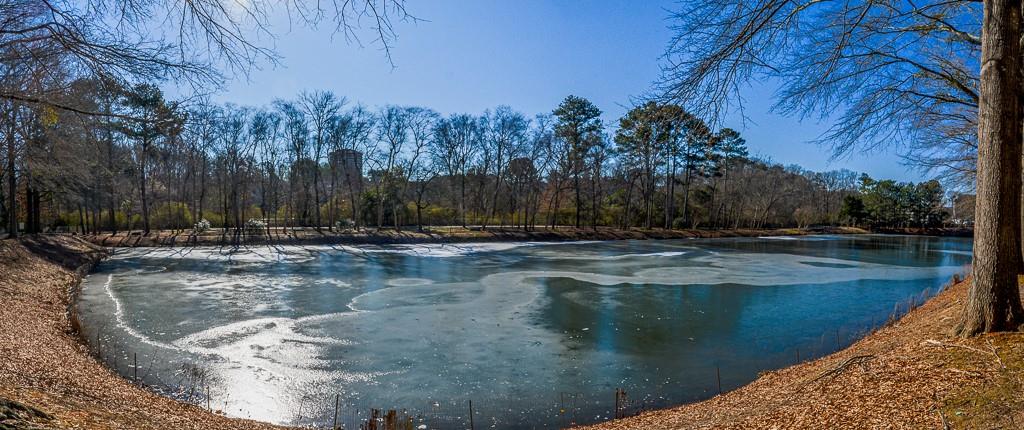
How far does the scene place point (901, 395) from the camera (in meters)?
4.10

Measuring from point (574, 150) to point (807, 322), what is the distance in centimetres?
3452

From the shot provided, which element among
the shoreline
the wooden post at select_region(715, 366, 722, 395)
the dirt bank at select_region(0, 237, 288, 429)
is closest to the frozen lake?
the wooden post at select_region(715, 366, 722, 395)

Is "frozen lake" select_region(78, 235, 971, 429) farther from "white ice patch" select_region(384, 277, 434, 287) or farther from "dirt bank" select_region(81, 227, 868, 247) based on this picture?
"dirt bank" select_region(81, 227, 868, 247)

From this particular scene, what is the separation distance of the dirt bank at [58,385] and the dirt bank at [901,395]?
14.9ft

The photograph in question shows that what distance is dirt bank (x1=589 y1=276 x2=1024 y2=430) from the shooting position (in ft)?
12.1

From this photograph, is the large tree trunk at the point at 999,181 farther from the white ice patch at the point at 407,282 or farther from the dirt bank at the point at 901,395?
the white ice patch at the point at 407,282

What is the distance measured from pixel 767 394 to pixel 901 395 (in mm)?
1746

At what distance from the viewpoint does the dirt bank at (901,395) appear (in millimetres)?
3676

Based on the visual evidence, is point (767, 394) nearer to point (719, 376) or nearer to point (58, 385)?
point (719, 376)

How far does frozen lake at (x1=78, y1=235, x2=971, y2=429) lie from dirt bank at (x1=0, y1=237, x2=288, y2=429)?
2.12ft

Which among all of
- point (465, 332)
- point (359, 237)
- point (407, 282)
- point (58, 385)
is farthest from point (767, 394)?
point (359, 237)

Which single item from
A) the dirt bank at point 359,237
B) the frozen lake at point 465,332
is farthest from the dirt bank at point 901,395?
the dirt bank at point 359,237

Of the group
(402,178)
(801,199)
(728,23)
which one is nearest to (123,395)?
(728,23)

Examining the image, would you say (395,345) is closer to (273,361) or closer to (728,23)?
(273,361)
